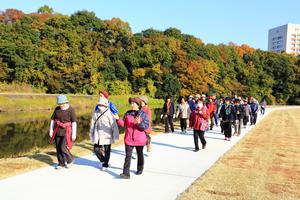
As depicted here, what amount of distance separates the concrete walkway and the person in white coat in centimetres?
49

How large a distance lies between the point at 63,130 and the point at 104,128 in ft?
2.94

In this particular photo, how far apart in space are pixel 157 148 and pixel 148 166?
9.70 ft

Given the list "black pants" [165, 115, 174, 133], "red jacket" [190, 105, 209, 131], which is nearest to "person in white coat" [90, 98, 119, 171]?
"red jacket" [190, 105, 209, 131]

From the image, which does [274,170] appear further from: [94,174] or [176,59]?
[176,59]

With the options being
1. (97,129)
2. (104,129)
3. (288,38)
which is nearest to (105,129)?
(104,129)

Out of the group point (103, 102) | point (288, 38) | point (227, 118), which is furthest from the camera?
point (288, 38)

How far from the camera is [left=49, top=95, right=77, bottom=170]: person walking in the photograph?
8.25 meters

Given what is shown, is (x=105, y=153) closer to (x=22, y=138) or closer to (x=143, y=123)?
(x=143, y=123)

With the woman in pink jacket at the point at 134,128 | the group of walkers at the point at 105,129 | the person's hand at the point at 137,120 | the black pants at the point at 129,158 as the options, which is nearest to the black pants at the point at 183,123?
the group of walkers at the point at 105,129

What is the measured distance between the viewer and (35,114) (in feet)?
104

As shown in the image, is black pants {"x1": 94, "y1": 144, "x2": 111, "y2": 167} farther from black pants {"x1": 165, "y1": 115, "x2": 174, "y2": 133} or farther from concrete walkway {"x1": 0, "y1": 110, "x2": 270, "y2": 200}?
black pants {"x1": 165, "y1": 115, "x2": 174, "y2": 133}

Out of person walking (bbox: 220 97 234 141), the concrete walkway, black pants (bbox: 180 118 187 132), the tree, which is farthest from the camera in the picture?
the tree

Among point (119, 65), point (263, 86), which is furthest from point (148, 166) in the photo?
point (263, 86)

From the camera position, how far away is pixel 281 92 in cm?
7731
